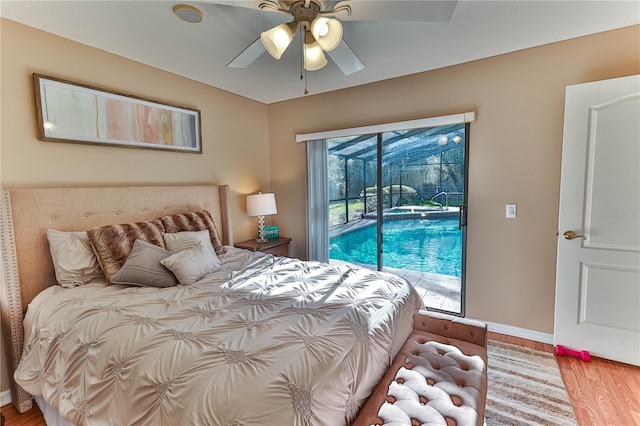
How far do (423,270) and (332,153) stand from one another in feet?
5.67

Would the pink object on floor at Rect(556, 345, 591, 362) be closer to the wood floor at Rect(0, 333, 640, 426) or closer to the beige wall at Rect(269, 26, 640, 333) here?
the wood floor at Rect(0, 333, 640, 426)

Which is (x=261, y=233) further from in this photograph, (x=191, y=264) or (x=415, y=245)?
(x=415, y=245)

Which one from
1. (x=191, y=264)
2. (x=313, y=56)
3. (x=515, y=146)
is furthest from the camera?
(x=515, y=146)

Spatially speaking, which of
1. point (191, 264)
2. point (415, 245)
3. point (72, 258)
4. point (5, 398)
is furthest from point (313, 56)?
point (5, 398)

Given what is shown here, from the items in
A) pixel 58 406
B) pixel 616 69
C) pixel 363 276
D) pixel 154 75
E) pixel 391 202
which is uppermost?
pixel 154 75

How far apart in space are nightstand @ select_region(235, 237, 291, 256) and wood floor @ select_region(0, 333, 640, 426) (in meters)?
2.01

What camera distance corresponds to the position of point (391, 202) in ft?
10.8

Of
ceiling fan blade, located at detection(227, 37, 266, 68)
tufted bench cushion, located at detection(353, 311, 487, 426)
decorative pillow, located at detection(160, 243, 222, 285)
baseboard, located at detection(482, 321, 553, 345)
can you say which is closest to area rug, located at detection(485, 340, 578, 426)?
baseboard, located at detection(482, 321, 553, 345)

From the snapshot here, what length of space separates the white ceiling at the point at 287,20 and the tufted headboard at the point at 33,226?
44.0 inches

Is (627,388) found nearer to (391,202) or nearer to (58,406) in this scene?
(391,202)

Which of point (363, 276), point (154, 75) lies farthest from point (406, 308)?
point (154, 75)

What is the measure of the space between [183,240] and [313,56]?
169 centimetres

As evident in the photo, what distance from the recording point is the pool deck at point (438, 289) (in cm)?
305

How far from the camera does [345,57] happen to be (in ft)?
6.51
